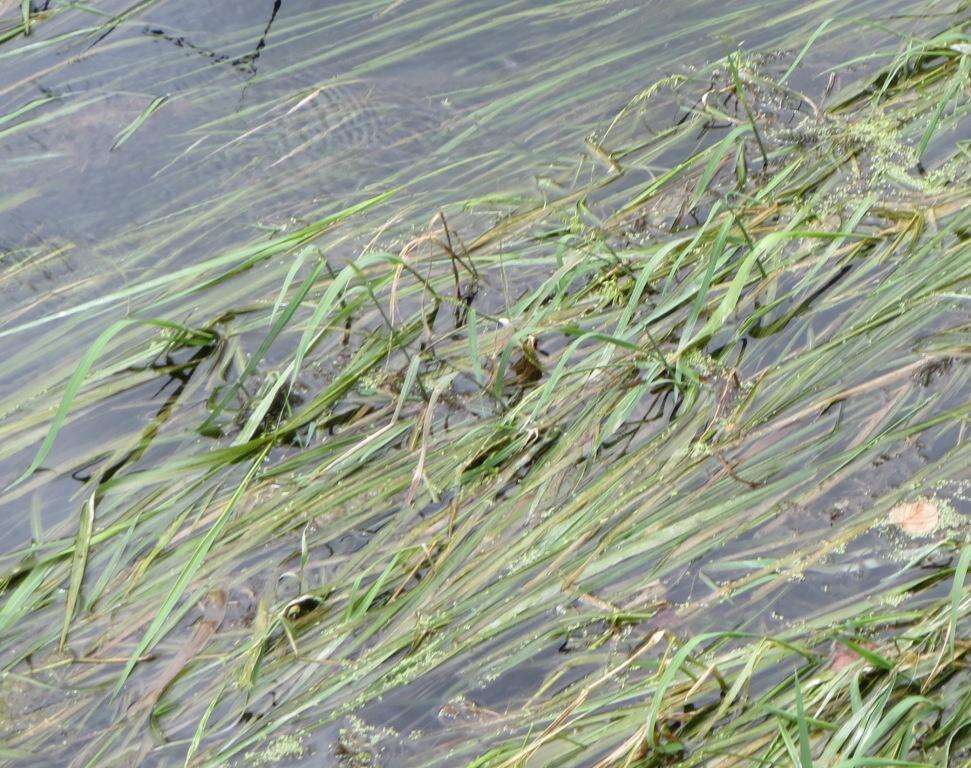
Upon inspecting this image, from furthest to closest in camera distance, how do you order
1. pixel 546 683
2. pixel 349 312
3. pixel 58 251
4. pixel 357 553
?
pixel 58 251 → pixel 349 312 → pixel 357 553 → pixel 546 683

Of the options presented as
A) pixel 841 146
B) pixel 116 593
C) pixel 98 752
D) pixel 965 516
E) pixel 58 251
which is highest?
pixel 58 251

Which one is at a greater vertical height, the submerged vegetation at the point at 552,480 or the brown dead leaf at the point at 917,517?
the submerged vegetation at the point at 552,480

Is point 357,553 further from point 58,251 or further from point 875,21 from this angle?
point 875,21

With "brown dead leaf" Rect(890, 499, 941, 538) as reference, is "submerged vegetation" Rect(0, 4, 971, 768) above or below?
above

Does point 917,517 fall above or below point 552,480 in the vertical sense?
below

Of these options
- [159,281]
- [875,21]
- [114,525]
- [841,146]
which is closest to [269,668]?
[114,525]

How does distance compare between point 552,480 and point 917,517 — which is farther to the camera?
point 552,480

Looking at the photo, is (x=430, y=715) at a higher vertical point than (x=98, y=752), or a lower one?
lower

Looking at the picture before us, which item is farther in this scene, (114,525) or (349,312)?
(349,312)
